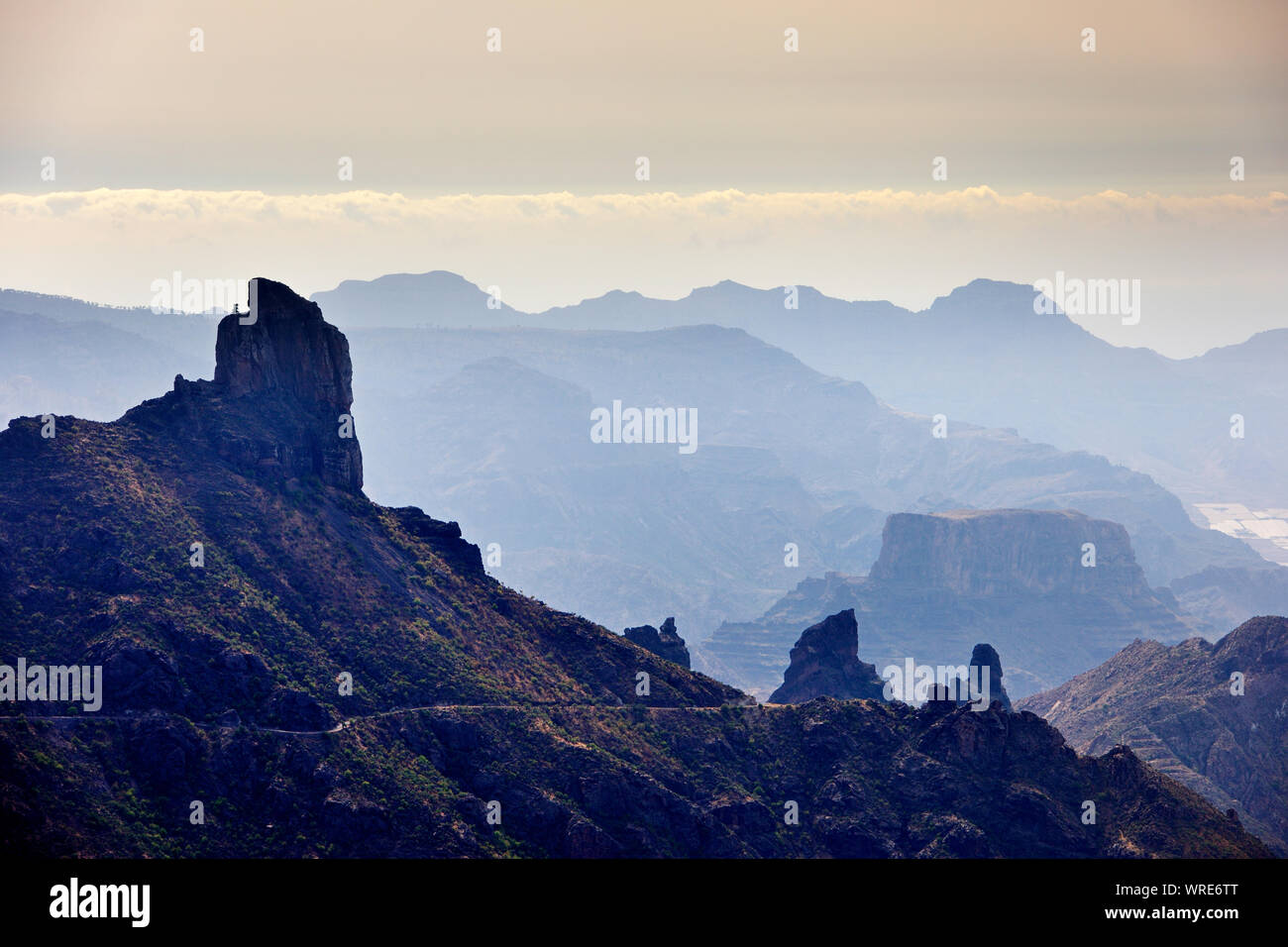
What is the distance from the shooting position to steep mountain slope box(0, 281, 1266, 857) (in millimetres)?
153000

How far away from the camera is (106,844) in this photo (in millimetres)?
139375

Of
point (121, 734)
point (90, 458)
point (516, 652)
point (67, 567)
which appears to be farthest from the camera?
point (516, 652)

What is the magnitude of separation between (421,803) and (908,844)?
59.8m

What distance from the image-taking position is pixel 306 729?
16612 centimetres

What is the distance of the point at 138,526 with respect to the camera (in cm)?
17950

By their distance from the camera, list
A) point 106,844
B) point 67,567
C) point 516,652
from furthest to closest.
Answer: point 516,652, point 67,567, point 106,844

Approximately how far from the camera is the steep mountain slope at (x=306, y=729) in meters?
153

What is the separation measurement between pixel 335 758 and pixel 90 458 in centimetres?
4881
